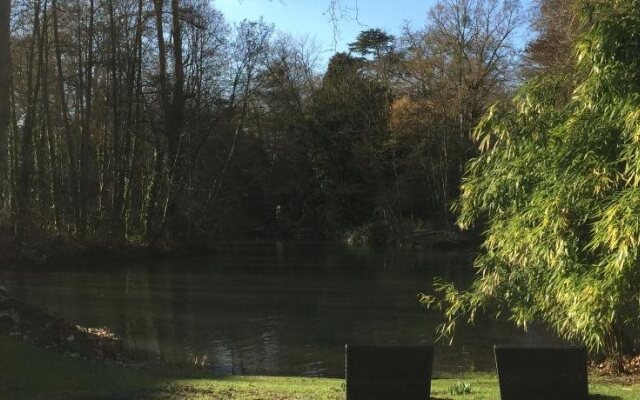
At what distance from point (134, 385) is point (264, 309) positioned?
1063 cm

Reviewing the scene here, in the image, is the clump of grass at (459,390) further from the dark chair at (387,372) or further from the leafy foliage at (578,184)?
the leafy foliage at (578,184)

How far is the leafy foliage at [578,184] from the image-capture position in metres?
7.40

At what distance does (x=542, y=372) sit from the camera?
560 centimetres

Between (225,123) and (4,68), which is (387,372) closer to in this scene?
(4,68)

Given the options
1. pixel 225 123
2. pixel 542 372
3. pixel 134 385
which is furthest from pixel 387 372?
pixel 225 123

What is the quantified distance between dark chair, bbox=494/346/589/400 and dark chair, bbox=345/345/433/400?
63 centimetres

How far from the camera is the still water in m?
12.5

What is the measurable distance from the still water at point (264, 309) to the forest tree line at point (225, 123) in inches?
161

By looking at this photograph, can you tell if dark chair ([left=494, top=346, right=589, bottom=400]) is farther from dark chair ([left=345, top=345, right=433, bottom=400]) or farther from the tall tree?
the tall tree

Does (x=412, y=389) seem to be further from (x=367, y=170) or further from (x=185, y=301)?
(x=367, y=170)

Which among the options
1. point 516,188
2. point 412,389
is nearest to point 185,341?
point 516,188

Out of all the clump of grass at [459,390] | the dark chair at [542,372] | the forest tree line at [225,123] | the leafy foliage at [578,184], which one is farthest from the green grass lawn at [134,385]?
the forest tree line at [225,123]

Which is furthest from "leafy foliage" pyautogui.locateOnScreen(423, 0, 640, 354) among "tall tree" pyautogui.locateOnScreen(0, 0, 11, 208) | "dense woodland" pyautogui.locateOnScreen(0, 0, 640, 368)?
"tall tree" pyautogui.locateOnScreen(0, 0, 11, 208)

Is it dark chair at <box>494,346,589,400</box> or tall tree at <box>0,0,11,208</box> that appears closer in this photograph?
dark chair at <box>494,346,589,400</box>
